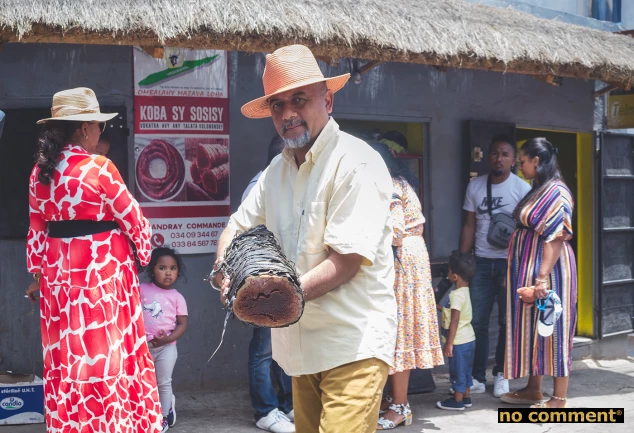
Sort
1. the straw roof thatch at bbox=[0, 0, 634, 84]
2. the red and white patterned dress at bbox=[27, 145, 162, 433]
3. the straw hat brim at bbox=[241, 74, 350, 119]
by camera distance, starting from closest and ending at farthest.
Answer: the straw hat brim at bbox=[241, 74, 350, 119] < the red and white patterned dress at bbox=[27, 145, 162, 433] < the straw roof thatch at bbox=[0, 0, 634, 84]

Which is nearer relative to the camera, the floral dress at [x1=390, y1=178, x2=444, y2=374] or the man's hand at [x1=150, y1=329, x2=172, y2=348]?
the man's hand at [x1=150, y1=329, x2=172, y2=348]

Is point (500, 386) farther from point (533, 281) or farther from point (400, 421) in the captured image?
point (400, 421)

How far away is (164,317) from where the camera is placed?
5.50m

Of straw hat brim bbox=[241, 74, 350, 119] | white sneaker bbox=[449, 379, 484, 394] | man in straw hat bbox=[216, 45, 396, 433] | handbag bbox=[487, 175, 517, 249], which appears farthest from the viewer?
white sneaker bbox=[449, 379, 484, 394]

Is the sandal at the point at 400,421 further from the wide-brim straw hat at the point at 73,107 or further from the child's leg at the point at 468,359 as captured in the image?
the wide-brim straw hat at the point at 73,107

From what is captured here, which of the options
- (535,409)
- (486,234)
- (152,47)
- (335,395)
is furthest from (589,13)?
(335,395)

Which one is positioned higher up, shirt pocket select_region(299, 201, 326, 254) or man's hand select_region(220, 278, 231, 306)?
shirt pocket select_region(299, 201, 326, 254)

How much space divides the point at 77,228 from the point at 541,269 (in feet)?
10.9

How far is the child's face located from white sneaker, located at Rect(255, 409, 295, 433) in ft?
3.58

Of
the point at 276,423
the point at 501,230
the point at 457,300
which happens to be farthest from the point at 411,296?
the point at 501,230

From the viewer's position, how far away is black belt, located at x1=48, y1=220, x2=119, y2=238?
4.29 metres

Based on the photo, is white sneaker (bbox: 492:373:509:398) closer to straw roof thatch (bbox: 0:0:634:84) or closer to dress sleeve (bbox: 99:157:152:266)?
straw roof thatch (bbox: 0:0:634:84)

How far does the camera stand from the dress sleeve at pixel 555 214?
596 cm

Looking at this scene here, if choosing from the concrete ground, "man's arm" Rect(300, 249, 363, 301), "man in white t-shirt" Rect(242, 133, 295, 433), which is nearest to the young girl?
the concrete ground
